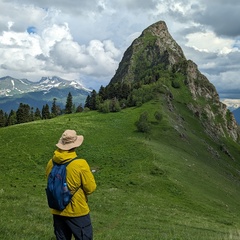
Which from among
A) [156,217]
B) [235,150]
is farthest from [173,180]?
[235,150]

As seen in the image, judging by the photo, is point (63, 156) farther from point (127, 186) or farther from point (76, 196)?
point (127, 186)

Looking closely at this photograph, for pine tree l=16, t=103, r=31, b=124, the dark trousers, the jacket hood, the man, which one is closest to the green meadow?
the dark trousers

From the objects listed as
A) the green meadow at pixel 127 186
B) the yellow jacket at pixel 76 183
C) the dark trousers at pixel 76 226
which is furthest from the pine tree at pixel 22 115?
the yellow jacket at pixel 76 183

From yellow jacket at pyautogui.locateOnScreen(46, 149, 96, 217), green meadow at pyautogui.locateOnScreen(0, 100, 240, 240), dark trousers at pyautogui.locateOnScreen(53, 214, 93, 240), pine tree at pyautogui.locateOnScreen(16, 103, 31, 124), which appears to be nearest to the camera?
yellow jacket at pyautogui.locateOnScreen(46, 149, 96, 217)

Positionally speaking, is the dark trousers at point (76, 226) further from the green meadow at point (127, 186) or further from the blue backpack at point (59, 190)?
the green meadow at point (127, 186)

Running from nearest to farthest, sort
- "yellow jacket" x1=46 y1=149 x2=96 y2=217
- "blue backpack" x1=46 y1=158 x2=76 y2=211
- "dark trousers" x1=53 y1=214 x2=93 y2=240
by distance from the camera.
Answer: "blue backpack" x1=46 y1=158 x2=76 y2=211, "yellow jacket" x1=46 y1=149 x2=96 y2=217, "dark trousers" x1=53 y1=214 x2=93 y2=240

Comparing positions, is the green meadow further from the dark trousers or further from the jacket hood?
the jacket hood

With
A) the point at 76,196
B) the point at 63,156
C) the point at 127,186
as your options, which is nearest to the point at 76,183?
the point at 76,196

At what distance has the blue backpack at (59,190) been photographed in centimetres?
931

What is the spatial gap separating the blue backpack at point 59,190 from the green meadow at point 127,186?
453 centimetres

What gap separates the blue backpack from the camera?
931cm

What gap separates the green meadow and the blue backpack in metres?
4.53

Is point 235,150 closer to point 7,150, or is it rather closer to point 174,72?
point 174,72

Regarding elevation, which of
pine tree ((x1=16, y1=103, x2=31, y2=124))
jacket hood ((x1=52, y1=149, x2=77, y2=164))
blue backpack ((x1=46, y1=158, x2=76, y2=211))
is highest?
jacket hood ((x1=52, y1=149, x2=77, y2=164))
